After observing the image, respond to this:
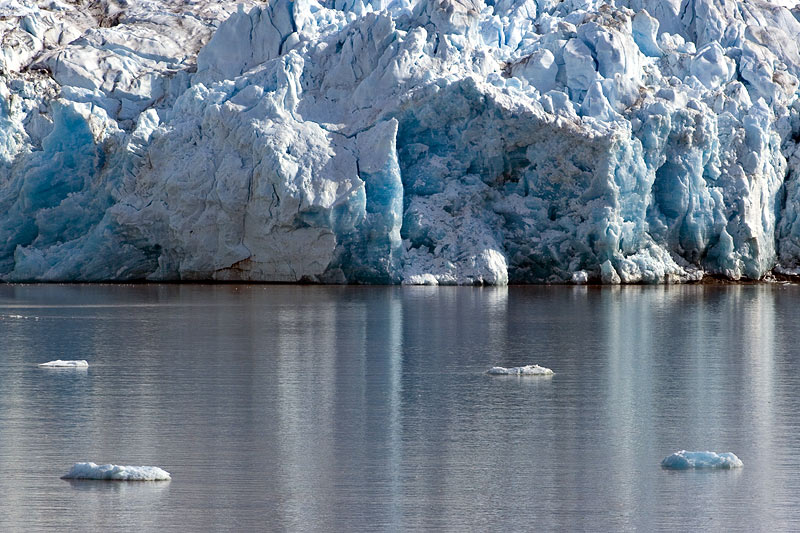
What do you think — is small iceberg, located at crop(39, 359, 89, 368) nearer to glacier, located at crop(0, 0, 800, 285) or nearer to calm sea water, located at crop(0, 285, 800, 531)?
calm sea water, located at crop(0, 285, 800, 531)

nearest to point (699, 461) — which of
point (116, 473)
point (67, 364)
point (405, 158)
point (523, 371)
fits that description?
point (116, 473)

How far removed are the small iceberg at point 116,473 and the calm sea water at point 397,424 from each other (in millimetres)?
155

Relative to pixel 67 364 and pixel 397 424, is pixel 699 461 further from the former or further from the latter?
pixel 67 364

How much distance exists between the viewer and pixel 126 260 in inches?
1219

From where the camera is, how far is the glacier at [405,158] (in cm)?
2891

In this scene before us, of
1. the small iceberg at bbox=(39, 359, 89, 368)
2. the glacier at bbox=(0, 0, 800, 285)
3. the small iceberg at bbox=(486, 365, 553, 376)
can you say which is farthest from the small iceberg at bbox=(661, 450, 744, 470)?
the glacier at bbox=(0, 0, 800, 285)

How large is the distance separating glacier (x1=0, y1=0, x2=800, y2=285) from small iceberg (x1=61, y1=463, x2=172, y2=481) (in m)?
21.3

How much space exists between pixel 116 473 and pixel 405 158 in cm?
2358

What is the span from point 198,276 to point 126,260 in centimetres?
187

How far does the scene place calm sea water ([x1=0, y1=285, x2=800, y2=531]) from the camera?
21.0 feet

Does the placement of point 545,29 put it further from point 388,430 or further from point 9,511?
point 9,511

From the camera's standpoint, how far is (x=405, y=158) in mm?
30188

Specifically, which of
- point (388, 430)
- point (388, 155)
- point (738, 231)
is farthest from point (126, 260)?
point (388, 430)

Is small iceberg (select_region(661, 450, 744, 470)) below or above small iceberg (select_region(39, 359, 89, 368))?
below
